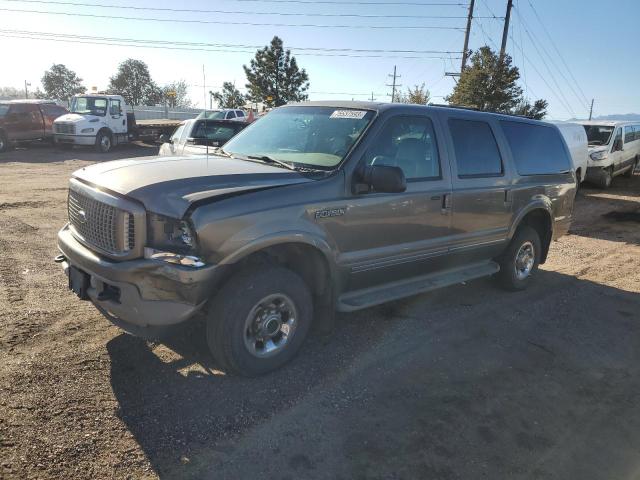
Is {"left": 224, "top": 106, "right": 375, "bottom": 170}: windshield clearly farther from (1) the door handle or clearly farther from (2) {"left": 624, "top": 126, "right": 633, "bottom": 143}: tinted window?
(2) {"left": 624, "top": 126, "right": 633, "bottom": 143}: tinted window

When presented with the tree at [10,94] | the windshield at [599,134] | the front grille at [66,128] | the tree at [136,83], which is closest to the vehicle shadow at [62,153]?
the front grille at [66,128]

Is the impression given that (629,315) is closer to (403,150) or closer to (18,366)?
(403,150)

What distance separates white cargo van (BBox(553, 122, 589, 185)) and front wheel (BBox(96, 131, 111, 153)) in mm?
17733

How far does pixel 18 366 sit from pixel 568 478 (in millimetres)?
3623

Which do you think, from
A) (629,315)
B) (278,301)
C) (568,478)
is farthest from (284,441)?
(629,315)

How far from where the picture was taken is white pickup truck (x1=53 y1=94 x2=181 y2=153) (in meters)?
20.5

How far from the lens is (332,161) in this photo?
154 inches

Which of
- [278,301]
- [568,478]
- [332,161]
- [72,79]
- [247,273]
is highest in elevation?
[72,79]

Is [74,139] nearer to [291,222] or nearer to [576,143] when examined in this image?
[576,143]

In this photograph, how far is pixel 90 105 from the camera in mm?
21453

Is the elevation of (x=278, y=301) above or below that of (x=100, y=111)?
below

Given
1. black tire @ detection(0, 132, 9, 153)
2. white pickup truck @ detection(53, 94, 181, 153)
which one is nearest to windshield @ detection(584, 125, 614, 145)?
white pickup truck @ detection(53, 94, 181, 153)

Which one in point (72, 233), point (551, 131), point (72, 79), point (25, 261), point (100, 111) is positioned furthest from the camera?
point (72, 79)

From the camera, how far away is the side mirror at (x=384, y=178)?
12.0ft
